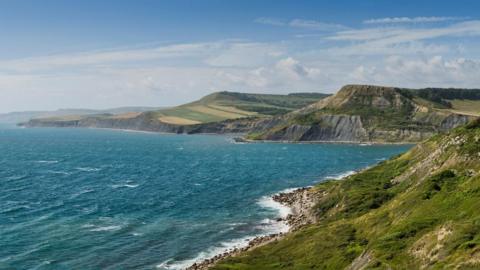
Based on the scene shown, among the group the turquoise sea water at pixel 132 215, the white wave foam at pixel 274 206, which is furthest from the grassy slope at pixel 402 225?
the turquoise sea water at pixel 132 215

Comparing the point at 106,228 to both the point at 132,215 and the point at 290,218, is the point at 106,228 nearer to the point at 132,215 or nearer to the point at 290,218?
the point at 132,215

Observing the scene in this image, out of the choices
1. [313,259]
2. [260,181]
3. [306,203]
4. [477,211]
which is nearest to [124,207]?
[306,203]

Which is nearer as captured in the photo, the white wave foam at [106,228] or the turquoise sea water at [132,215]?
the turquoise sea water at [132,215]

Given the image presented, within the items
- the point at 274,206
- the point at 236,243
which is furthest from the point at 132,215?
the point at 274,206

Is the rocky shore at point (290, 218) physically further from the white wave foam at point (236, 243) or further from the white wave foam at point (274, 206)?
the white wave foam at point (236, 243)

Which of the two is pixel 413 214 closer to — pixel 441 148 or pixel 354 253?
pixel 354 253

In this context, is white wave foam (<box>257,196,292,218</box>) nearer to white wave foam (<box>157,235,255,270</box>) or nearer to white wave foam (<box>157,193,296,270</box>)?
white wave foam (<box>157,193,296,270</box>)
